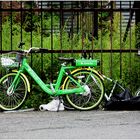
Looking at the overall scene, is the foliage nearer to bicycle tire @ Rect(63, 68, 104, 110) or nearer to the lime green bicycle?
the lime green bicycle

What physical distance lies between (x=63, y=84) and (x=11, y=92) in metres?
0.86

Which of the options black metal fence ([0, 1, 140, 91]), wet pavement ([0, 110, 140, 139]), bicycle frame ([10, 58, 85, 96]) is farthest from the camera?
black metal fence ([0, 1, 140, 91])

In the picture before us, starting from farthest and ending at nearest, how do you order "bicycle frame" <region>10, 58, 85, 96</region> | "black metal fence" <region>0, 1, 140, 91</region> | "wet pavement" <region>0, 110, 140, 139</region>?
1. "black metal fence" <region>0, 1, 140, 91</region>
2. "bicycle frame" <region>10, 58, 85, 96</region>
3. "wet pavement" <region>0, 110, 140, 139</region>

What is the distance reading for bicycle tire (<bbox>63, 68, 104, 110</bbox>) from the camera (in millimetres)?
10055

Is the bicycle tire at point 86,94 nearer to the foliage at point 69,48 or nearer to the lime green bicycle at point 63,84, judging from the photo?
the lime green bicycle at point 63,84

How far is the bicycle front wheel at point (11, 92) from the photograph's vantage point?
1005 cm

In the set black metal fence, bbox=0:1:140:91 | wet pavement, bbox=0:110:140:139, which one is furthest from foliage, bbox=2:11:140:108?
wet pavement, bbox=0:110:140:139

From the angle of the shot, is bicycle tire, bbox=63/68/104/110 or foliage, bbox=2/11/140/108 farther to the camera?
foliage, bbox=2/11/140/108

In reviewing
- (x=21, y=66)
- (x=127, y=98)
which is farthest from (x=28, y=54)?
(x=127, y=98)

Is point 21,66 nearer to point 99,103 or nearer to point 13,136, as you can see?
point 99,103

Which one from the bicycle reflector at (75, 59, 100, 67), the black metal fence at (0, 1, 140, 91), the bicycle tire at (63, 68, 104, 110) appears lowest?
the bicycle tire at (63, 68, 104, 110)

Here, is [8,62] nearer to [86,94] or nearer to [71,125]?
[86,94]

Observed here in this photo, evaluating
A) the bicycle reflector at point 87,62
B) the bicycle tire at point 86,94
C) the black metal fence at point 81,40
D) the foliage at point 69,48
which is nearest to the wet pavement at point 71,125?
the bicycle tire at point 86,94

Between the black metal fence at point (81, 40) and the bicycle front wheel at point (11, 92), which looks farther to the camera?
the black metal fence at point (81, 40)
